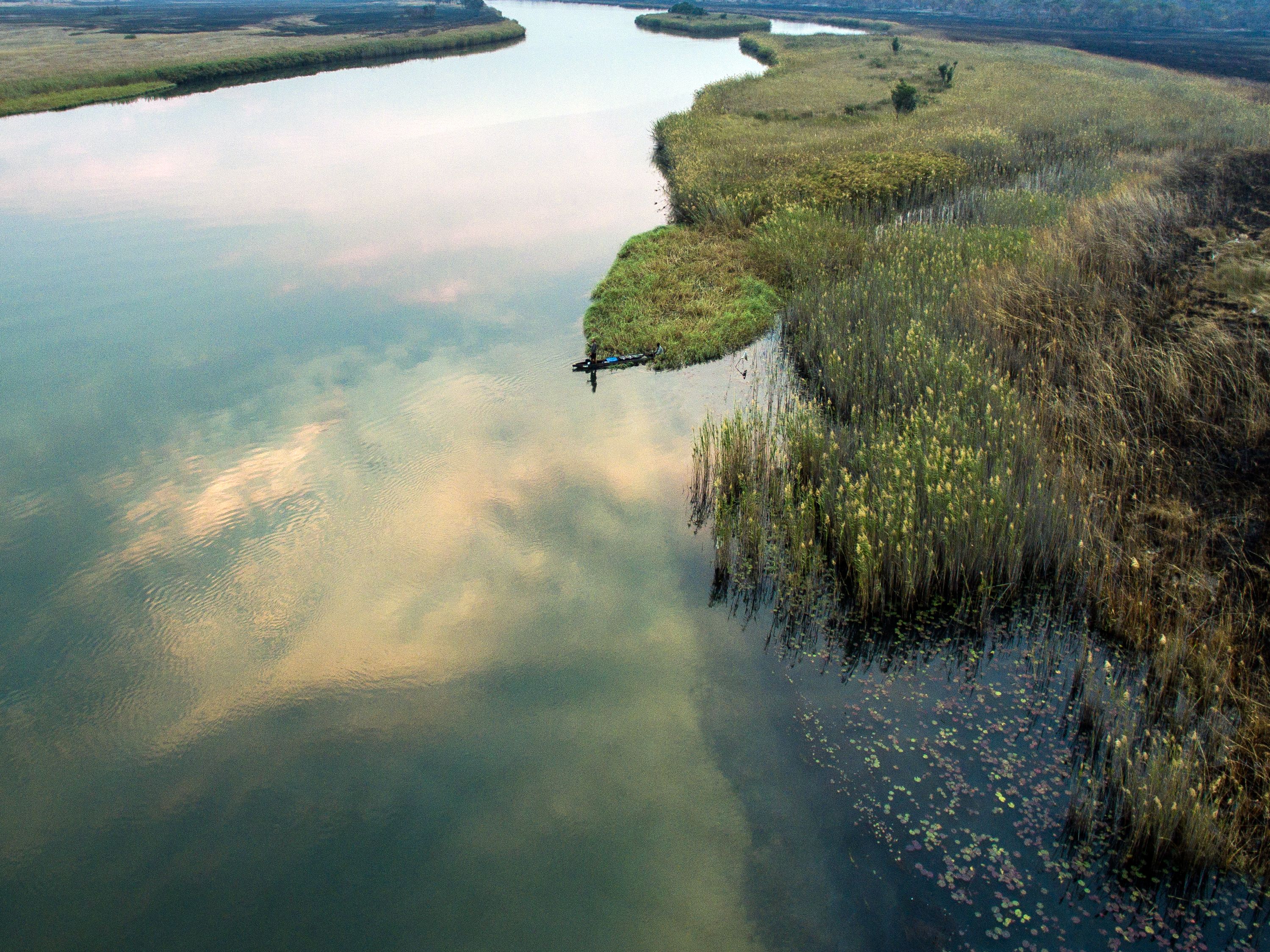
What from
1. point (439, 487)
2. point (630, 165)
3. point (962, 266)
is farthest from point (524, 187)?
point (439, 487)

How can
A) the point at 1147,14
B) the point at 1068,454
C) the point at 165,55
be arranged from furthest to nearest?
the point at 1147,14, the point at 165,55, the point at 1068,454

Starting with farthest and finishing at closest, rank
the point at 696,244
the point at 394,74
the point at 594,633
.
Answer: the point at 394,74 → the point at 696,244 → the point at 594,633

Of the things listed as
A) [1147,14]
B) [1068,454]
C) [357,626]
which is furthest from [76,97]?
[1147,14]

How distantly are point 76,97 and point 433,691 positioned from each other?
50957mm

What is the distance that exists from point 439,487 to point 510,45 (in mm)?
77840

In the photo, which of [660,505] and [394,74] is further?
[394,74]

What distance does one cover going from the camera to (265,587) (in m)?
10.2

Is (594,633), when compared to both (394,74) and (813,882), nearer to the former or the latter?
(813,882)

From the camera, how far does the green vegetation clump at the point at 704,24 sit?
273 feet

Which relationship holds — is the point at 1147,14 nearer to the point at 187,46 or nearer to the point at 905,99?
the point at 905,99

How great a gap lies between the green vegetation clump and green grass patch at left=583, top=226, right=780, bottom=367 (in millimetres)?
71859

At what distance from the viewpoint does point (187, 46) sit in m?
65.5

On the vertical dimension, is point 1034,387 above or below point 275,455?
above

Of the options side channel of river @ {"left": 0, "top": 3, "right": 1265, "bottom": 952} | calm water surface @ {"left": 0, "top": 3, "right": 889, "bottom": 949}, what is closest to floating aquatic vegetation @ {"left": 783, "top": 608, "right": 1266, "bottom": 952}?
side channel of river @ {"left": 0, "top": 3, "right": 1265, "bottom": 952}
